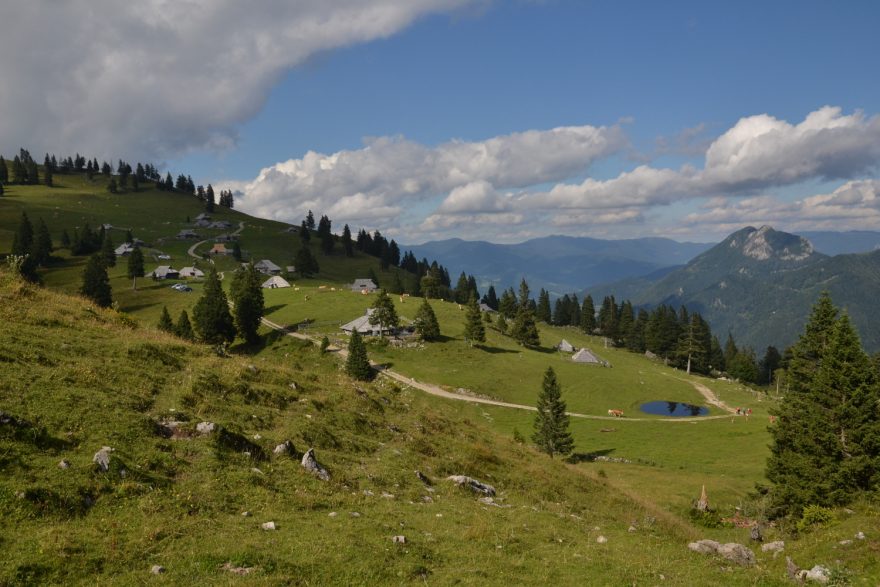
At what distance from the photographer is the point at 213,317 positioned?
3378 inches

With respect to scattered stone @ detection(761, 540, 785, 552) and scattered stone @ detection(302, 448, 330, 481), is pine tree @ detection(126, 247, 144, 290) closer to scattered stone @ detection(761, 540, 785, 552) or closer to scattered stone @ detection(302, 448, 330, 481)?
scattered stone @ detection(302, 448, 330, 481)

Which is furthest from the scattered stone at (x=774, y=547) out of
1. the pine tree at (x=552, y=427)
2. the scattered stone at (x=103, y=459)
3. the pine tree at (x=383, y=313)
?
the pine tree at (x=383, y=313)

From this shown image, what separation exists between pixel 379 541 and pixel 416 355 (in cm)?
7825

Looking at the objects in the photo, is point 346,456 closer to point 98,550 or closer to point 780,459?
point 98,550

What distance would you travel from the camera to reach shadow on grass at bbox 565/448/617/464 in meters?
55.7

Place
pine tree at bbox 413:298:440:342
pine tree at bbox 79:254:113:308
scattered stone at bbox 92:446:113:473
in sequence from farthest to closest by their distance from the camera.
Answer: pine tree at bbox 79:254:113:308 → pine tree at bbox 413:298:440:342 → scattered stone at bbox 92:446:113:473

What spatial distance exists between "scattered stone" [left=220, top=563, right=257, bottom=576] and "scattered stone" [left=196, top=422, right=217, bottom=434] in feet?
21.8

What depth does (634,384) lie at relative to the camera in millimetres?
91188

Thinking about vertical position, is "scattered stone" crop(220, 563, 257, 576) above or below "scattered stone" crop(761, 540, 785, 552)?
above

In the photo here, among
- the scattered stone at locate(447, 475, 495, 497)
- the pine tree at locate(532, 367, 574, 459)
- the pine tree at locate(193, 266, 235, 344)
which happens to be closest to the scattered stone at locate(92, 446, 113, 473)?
the scattered stone at locate(447, 475, 495, 497)

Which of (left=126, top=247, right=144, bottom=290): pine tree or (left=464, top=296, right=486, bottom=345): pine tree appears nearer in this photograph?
(left=464, top=296, right=486, bottom=345): pine tree

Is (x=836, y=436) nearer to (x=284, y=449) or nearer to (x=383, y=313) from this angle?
(x=284, y=449)

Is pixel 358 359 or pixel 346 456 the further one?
pixel 358 359

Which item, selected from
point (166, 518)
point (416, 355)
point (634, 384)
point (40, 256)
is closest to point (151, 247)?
point (40, 256)
